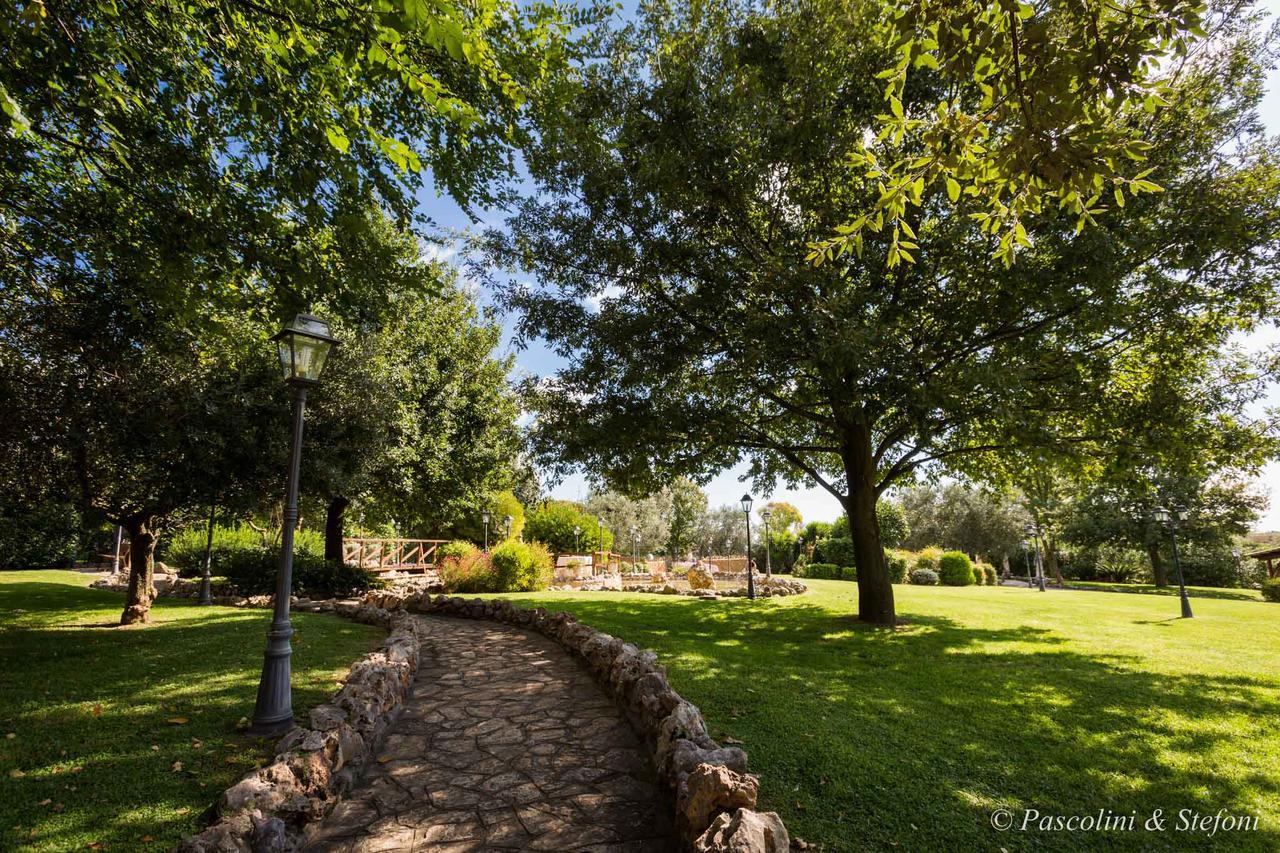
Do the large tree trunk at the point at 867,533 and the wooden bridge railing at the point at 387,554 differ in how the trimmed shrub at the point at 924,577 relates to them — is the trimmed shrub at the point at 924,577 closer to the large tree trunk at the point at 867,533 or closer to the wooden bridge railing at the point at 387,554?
the large tree trunk at the point at 867,533

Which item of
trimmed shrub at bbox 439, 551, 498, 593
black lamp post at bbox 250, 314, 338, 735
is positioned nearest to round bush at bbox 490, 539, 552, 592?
trimmed shrub at bbox 439, 551, 498, 593

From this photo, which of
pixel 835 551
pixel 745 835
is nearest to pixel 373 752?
pixel 745 835

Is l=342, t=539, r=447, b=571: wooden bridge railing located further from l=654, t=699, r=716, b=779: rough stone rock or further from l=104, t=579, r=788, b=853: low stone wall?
l=654, t=699, r=716, b=779: rough stone rock

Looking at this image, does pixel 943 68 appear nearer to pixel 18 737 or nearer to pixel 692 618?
pixel 18 737

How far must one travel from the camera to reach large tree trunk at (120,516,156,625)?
8.55 metres

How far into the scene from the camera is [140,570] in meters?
9.07

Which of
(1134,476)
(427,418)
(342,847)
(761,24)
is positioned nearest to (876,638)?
(1134,476)

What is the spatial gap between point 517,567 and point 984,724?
1356 cm

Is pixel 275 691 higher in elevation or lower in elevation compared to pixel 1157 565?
higher

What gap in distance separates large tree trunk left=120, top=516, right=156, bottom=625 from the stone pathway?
595cm

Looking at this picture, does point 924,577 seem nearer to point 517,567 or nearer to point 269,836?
point 517,567

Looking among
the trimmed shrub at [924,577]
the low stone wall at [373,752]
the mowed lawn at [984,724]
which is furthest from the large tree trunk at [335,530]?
the trimmed shrub at [924,577]

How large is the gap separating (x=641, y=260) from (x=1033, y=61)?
7.56m

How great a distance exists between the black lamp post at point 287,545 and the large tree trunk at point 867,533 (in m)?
8.69
